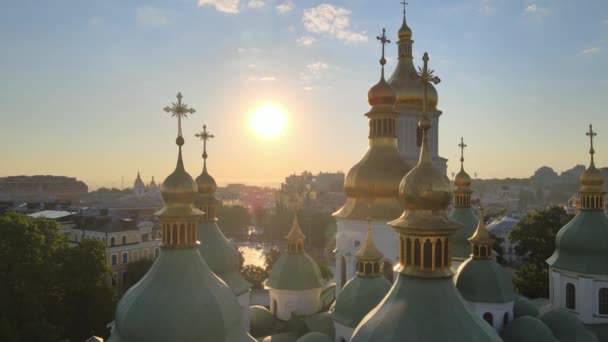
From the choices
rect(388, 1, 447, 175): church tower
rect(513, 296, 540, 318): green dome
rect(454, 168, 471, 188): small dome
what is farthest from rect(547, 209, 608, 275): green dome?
rect(388, 1, 447, 175): church tower

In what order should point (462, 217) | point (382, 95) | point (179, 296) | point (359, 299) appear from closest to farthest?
point (179, 296), point (359, 299), point (382, 95), point (462, 217)

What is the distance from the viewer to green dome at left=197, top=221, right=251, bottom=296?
64.8 feet

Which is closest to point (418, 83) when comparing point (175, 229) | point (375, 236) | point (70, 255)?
point (375, 236)

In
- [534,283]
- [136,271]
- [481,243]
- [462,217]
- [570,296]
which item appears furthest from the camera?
[136,271]

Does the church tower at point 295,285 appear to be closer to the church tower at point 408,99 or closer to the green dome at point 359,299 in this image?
the green dome at point 359,299

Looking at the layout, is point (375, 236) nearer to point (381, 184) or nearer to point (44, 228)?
point (381, 184)

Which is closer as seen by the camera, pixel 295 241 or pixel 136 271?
pixel 295 241

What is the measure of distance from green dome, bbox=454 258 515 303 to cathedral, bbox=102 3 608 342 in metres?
0.04

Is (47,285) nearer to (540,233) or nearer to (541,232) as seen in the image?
(540,233)

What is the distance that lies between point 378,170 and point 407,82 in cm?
753

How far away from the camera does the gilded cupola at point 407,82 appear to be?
82.9 ft

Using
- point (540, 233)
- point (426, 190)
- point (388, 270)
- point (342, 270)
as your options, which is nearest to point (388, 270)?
point (388, 270)

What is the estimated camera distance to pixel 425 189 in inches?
397

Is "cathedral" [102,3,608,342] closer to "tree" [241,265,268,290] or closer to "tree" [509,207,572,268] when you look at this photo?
"tree" [509,207,572,268]
